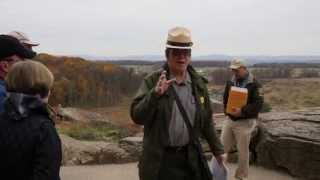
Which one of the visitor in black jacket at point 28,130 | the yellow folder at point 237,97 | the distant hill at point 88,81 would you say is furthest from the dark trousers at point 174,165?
the distant hill at point 88,81

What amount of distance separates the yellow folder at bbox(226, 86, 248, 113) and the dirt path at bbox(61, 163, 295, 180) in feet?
5.21

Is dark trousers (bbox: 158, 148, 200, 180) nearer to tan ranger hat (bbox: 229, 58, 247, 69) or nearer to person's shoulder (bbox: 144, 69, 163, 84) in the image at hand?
person's shoulder (bbox: 144, 69, 163, 84)

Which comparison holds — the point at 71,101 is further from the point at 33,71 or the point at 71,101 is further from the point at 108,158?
the point at 33,71

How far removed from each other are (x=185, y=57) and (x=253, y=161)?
5594 mm

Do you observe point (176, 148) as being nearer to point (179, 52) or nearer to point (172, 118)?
point (172, 118)

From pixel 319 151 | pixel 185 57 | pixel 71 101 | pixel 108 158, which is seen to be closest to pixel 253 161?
pixel 319 151

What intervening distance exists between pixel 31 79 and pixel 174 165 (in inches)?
57.5

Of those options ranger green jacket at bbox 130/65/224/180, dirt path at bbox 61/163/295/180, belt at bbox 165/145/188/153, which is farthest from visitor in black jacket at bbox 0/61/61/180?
dirt path at bbox 61/163/295/180

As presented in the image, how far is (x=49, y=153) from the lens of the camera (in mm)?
2793

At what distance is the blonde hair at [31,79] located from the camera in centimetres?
286

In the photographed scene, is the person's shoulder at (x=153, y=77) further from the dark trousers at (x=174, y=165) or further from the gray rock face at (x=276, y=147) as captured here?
the gray rock face at (x=276, y=147)

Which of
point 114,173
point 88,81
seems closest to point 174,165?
point 114,173

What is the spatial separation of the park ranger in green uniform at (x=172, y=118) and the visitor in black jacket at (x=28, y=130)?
1.12 m

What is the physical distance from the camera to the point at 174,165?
4.01m
